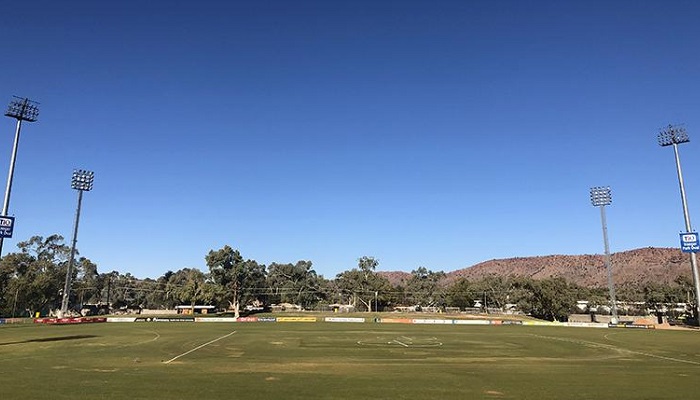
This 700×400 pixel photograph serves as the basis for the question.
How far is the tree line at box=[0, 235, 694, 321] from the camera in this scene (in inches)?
4592

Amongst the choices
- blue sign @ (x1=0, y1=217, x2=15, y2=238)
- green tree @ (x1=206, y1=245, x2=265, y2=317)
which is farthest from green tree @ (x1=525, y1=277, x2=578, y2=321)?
blue sign @ (x1=0, y1=217, x2=15, y2=238)

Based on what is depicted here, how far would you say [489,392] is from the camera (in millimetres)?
18453

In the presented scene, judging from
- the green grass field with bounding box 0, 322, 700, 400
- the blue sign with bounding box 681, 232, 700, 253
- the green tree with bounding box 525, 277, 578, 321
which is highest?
the blue sign with bounding box 681, 232, 700, 253

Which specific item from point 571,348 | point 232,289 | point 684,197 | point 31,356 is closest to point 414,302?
point 232,289

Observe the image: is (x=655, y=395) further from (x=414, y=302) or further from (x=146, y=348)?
(x=414, y=302)

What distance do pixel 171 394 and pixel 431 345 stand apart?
2709 centimetres

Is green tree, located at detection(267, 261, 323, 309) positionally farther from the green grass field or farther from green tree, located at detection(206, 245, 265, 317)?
the green grass field

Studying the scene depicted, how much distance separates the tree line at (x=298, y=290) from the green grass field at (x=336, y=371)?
89574 millimetres

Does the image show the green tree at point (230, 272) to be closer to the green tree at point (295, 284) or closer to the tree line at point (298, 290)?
the tree line at point (298, 290)

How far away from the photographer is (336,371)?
23.4 metres

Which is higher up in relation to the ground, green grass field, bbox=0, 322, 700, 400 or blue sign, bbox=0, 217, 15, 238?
blue sign, bbox=0, 217, 15, 238

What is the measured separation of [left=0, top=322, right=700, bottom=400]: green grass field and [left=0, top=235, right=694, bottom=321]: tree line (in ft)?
294

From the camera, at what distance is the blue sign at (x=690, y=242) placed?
6184 cm

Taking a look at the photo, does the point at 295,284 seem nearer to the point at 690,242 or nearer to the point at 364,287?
the point at 364,287
